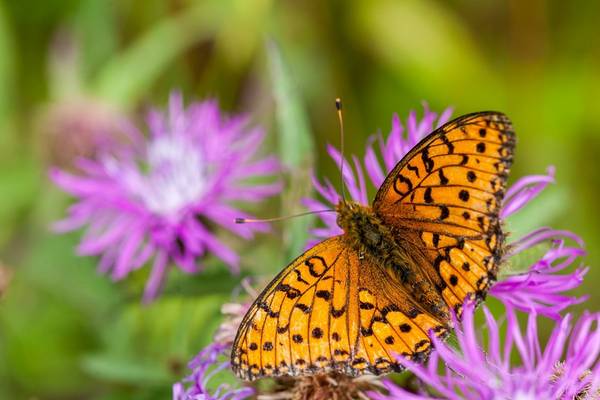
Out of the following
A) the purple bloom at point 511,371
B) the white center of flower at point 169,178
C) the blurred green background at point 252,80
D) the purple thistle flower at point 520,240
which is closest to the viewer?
the purple bloom at point 511,371

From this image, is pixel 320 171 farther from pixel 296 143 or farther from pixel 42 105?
pixel 42 105

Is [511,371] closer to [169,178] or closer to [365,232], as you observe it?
[365,232]

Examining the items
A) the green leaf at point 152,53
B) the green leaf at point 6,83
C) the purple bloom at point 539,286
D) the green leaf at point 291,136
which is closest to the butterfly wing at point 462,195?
the purple bloom at point 539,286

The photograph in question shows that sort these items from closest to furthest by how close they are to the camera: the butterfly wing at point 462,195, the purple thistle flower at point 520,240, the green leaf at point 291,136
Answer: the butterfly wing at point 462,195 < the purple thistle flower at point 520,240 < the green leaf at point 291,136

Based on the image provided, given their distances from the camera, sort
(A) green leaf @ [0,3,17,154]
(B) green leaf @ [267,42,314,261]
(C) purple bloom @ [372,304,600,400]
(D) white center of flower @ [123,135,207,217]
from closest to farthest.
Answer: (C) purple bloom @ [372,304,600,400] → (B) green leaf @ [267,42,314,261] → (D) white center of flower @ [123,135,207,217] → (A) green leaf @ [0,3,17,154]

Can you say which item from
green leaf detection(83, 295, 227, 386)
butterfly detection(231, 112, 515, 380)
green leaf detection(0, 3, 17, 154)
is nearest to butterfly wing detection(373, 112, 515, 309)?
butterfly detection(231, 112, 515, 380)

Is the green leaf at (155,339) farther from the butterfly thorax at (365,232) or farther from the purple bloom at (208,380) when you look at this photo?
the butterfly thorax at (365,232)

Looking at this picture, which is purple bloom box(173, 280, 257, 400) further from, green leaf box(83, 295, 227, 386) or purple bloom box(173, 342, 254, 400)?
green leaf box(83, 295, 227, 386)
